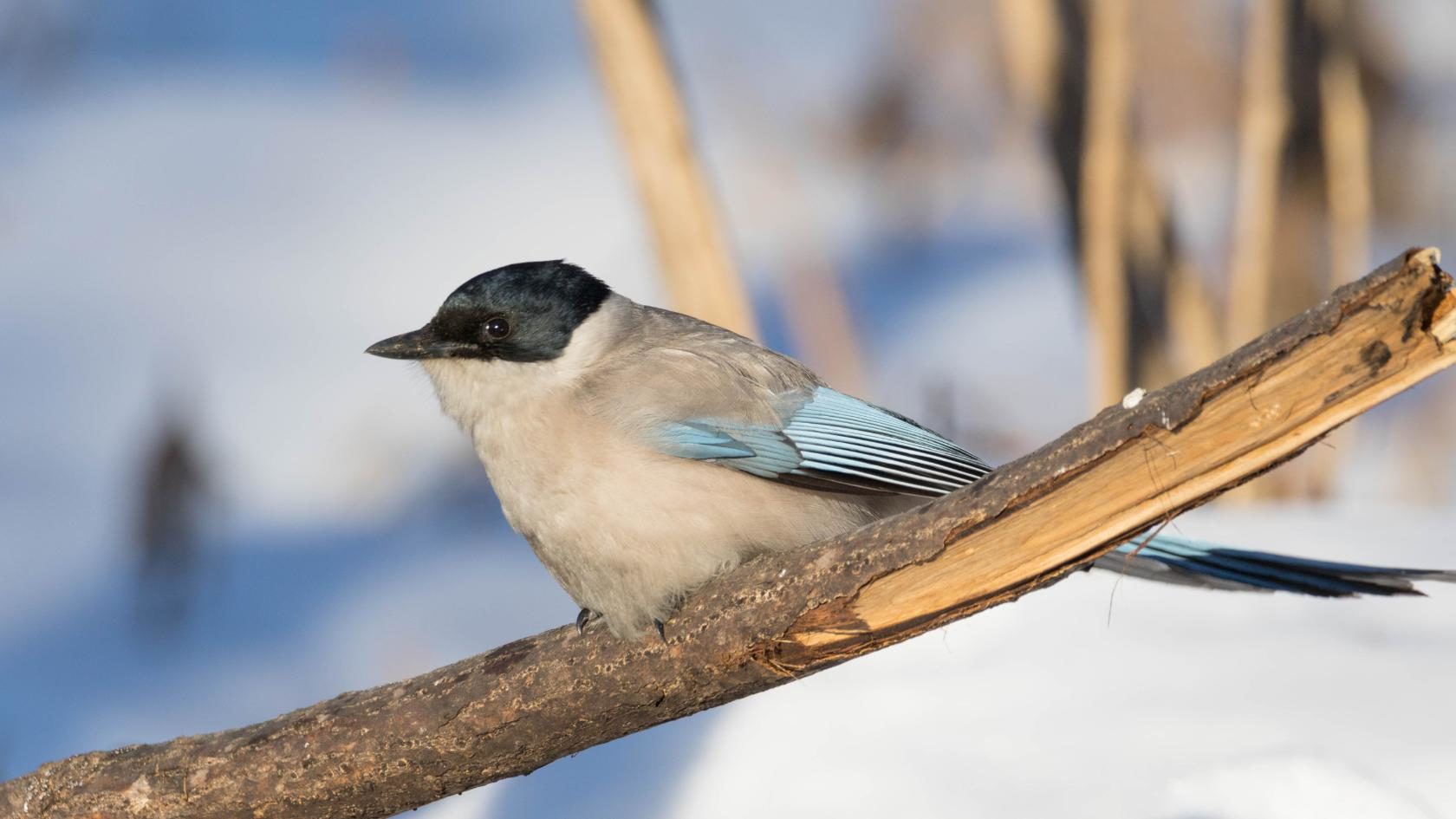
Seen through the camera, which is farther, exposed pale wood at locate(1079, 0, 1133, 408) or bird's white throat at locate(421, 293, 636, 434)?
exposed pale wood at locate(1079, 0, 1133, 408)

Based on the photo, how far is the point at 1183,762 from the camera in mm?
2969

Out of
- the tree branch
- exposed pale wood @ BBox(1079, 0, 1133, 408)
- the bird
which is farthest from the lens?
exposed pale wood @ BBox(1079, 0, 1133, 408)

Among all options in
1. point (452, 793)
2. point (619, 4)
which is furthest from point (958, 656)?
point (619, 4)

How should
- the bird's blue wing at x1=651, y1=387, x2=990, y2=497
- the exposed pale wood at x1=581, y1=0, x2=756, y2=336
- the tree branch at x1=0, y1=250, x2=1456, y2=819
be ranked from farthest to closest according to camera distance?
the exposed pale wood at x1=581, y1=0, x2=756, y2=336, the bird's blue wing at x1=651, y1=387, x2=990, y2=497, the tree branch at x1=0, y1=250, x2=1456, y2=819

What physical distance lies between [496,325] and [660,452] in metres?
0.54

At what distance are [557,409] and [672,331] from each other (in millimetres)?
463

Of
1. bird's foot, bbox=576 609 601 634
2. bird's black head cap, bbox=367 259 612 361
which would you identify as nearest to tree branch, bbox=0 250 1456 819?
bird's foot, bbox=576 609 601 634

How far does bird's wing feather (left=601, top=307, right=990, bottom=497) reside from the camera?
9.02ft

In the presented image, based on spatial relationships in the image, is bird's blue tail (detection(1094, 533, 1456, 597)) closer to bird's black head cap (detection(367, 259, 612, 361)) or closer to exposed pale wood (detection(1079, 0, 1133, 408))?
bird's black head cap (detection(367, 259, 612, 361))

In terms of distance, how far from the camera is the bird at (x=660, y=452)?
2.60 meters

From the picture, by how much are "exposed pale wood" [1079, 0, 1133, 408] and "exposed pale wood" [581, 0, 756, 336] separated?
1.39 m

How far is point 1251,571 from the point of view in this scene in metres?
2.61

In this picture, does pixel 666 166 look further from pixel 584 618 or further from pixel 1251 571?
pixel 1251 571

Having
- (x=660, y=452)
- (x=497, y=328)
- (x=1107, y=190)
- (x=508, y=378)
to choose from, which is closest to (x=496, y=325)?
(x=497, y=328)
